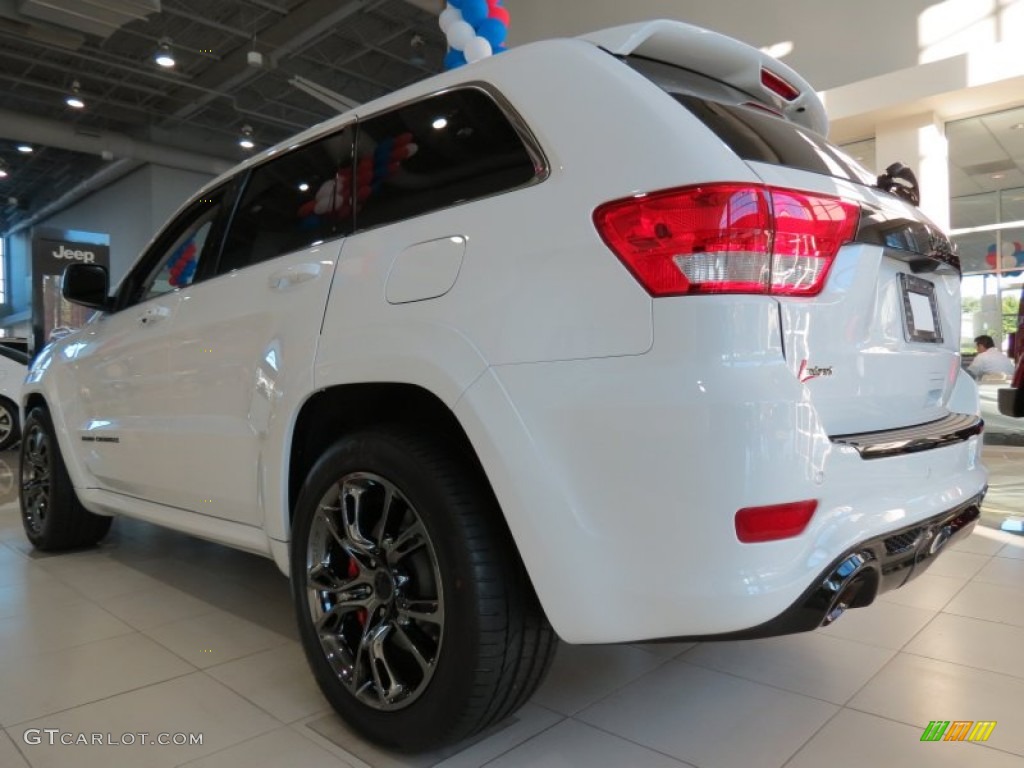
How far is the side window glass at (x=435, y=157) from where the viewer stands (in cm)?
160

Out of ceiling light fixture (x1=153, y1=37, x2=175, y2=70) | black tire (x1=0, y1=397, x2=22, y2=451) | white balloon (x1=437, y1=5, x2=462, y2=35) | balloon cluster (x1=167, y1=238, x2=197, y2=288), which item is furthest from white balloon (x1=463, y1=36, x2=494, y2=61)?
ceiling light fixture (x1=153, y1=37, x2=175, y2=70)

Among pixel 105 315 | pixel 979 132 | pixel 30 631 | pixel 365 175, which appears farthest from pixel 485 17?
pixel 979 132

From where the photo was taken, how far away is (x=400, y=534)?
66.2 inches

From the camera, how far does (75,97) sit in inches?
555

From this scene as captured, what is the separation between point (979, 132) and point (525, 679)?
1006 centimetres

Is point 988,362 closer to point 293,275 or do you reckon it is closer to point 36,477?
point 293,275

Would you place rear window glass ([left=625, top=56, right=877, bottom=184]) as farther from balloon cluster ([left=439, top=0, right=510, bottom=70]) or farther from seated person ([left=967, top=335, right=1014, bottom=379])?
seated person ([left=967, top=335, right=1014, bottom=379])

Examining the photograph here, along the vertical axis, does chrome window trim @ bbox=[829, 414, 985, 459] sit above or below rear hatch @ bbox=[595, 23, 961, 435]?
below

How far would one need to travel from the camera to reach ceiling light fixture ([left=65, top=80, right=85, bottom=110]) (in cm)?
1333

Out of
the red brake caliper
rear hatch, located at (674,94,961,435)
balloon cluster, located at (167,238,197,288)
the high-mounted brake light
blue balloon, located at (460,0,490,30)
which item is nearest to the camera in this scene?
Result: rear hatch, located at (674,94,961,435)

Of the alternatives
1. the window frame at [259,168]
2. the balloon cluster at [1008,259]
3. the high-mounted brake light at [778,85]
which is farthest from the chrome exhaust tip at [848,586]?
the balloon cluster at [1008,259]

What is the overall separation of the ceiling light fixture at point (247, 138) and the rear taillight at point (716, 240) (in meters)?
16.2

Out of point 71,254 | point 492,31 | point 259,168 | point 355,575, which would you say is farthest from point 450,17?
point 71,254

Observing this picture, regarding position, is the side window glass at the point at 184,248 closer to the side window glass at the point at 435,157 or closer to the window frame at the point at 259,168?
the window frame at the point at 259,168
